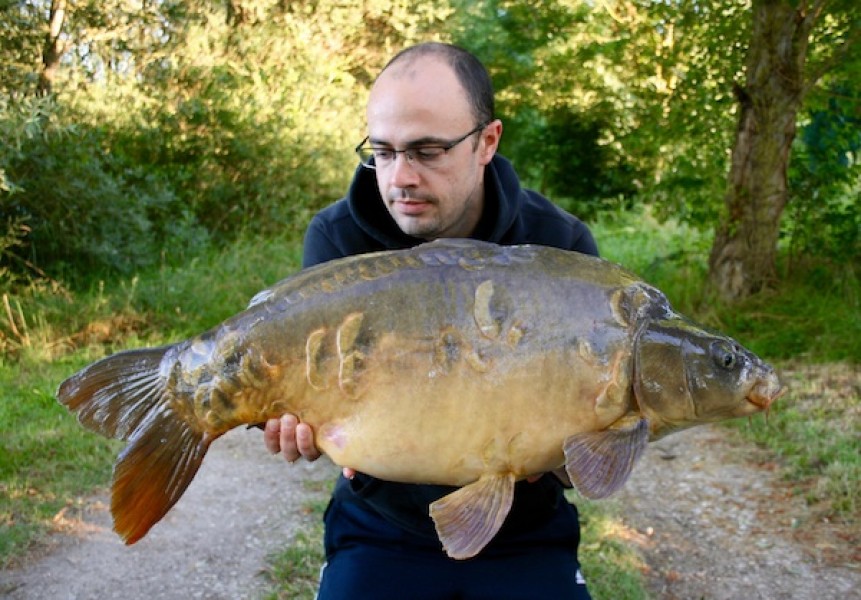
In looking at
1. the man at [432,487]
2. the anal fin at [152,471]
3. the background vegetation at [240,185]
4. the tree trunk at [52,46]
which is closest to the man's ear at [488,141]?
the man at [432,487]

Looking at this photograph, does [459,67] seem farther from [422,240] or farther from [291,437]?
[291,437]

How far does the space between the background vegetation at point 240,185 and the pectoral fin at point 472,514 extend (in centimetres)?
168

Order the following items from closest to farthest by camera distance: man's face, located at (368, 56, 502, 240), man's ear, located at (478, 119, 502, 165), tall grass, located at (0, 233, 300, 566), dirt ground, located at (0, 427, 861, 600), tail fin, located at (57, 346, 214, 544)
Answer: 1. tail fin, located at (57, 346, 214, 544)
2. man's face, located at (368, 56, 502, 240)
3. man's ear, located at (478, 119, 502, 165)
4. dirt ground, located at (0, 427, 861, 600)
5. tall grass, located at (0, 233, 300, 566)

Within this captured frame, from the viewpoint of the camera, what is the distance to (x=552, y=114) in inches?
517

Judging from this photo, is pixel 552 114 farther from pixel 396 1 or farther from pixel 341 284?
pixel 341 284

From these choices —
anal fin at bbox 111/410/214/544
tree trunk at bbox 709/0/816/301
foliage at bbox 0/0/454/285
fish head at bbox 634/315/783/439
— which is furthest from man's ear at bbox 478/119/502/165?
tree trunk at bbox 709/0/816/301

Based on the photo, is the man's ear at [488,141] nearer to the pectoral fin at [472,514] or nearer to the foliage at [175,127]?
the pectoral fin at [472,514]

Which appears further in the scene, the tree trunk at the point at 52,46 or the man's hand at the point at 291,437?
the tree trunk at the point at 52,46

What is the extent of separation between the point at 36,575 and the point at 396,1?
392 inches

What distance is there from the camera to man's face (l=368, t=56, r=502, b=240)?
201 cm

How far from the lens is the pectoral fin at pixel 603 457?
1523 mm

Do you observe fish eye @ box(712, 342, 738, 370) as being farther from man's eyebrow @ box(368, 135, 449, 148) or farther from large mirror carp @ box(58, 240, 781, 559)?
man's eyebrow @ box(368, 135, 449, 148)

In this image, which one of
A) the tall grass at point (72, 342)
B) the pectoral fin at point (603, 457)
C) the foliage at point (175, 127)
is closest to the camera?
the pectoral fin at point (603, 457)

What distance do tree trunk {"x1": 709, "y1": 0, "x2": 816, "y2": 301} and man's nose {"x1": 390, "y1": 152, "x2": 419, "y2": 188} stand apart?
4.23 meters
